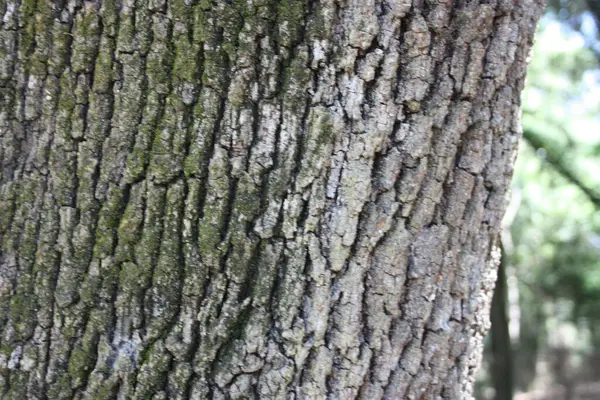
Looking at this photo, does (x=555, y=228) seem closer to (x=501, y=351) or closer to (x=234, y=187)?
(x=501, y=351)

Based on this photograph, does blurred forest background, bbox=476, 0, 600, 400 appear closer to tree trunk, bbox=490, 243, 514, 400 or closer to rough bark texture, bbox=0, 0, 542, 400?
tree trunk, bbox=490, 243, 514, 400

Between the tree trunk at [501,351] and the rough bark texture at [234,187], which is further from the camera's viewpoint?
the tree trunk at [501,351]

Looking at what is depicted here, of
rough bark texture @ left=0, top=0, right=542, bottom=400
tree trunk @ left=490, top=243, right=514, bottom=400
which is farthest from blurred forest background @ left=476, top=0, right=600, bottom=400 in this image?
rough bark texture @ left=0, top=0, right=542, bottom=400

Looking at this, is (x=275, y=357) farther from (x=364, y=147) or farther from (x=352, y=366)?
(x=364, y=147)

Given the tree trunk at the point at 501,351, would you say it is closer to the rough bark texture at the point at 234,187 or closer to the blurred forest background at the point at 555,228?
the blurred forest background at the point at 555,228

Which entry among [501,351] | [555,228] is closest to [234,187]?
[501,351]

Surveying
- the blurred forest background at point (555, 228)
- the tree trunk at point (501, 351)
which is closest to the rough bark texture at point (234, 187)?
the blurred forest background at point (555, 228)

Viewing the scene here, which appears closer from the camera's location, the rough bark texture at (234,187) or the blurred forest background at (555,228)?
the rough bark texture at (234,187)
